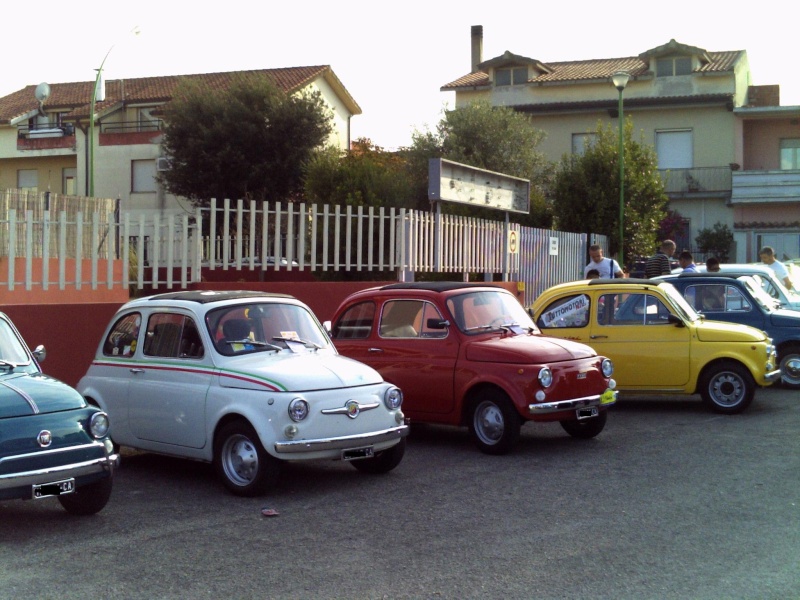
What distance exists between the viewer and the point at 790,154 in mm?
44375

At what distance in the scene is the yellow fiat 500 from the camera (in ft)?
42.7

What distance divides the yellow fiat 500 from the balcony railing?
31.3 metres

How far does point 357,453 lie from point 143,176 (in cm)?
4546

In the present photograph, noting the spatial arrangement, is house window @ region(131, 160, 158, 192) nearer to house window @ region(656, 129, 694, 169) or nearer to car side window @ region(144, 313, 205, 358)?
house window @ region(656, 129, 694, 169)

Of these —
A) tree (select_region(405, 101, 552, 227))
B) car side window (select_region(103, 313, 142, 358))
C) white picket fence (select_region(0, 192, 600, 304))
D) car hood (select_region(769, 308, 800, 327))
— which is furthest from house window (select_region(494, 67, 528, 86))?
car side window (select_region(103, 313, 142, 358))

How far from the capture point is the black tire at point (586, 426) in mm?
11102

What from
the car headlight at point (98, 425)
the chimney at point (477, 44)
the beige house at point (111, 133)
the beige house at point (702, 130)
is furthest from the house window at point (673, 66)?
the car headlight at point (98, 425)

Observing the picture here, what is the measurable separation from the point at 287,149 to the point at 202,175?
398 centimetres

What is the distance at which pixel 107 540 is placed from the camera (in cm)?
698

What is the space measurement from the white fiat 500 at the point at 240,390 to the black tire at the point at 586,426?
2.76 meters

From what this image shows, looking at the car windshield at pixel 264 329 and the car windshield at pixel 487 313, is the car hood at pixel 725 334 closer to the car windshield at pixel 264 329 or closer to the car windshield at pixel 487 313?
the car windshield at pixel 487 313

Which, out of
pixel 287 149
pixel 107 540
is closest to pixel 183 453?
pixel 107 540

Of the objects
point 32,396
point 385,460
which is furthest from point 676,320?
point 32,396

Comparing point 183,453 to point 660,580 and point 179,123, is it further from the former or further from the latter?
point 179,123
